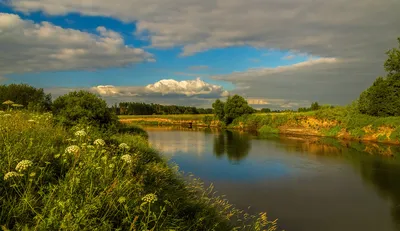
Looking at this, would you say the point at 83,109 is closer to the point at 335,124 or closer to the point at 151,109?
the point at 335,124

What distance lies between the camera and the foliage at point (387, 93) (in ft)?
95.1

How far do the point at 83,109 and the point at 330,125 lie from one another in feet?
101

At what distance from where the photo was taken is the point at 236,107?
176ft

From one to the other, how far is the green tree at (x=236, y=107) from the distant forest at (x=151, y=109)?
54567 millimetres

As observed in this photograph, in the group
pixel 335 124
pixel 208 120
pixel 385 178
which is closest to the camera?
pixel 385 178

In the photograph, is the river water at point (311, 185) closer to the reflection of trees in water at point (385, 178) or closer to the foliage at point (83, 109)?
the reflection of trees in water at point (385, 178)

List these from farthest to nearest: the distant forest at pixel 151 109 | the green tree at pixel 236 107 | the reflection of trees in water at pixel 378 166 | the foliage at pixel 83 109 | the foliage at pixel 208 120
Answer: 1. the distant forest at pixel 151 109
2. the foliage at pixel 208 120
3. the green tree at pixel 236 107
4. the foliage at pixel 83 109
5. the reflection of trees in water at pixel 378 166

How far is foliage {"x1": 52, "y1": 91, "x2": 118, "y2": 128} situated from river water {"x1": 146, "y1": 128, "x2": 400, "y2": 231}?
439cm

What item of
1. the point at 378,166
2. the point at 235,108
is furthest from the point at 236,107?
the point at 378,166

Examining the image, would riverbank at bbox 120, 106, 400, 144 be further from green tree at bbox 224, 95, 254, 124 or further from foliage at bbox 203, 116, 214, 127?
foliage at bbox 203, 116, 214, 127

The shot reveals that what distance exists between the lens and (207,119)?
63438mm

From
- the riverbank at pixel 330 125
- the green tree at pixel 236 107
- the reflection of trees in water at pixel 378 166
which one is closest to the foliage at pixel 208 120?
the green tree at pixel 236 107

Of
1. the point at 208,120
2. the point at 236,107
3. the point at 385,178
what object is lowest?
the point at 385,178

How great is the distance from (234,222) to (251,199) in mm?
3131
